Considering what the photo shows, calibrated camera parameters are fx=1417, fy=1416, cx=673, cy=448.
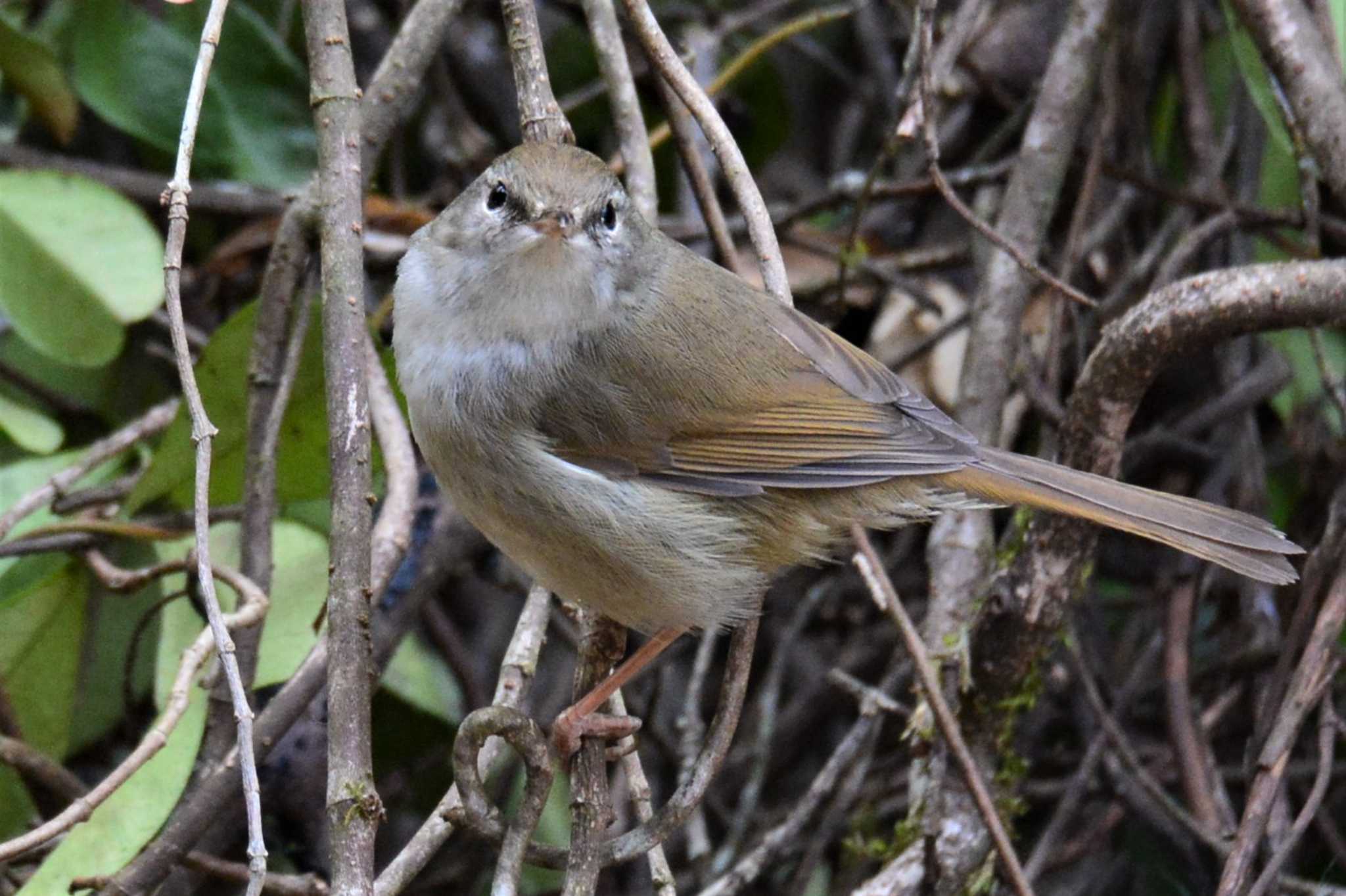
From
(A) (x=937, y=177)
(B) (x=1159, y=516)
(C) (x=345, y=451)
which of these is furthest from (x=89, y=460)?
(B) (x=1159, y=516)

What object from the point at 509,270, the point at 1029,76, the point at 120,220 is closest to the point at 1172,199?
the point at 1029,76

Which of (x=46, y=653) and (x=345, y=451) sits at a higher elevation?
(x=345, y=451)

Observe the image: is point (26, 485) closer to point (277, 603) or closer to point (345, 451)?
point (277, 603)

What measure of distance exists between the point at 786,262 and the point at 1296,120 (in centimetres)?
139

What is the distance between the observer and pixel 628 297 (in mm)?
2799

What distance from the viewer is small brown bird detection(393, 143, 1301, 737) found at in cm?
263

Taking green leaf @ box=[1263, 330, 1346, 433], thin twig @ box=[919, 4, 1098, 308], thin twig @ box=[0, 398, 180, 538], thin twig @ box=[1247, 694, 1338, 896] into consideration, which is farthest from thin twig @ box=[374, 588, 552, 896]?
green leaf @ box=[1263, 330, 1346, 433]

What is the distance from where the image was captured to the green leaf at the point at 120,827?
98.0 inches

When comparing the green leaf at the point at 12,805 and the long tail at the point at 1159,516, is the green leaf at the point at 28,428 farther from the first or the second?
the long tail at the point at 1159,516

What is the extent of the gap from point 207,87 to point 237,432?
4.32 ft

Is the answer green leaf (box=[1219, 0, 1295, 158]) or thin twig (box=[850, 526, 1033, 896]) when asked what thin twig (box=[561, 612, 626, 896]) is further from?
green leaf (box=[1219, 0, 1295, 158])

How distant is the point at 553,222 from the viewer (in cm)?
256

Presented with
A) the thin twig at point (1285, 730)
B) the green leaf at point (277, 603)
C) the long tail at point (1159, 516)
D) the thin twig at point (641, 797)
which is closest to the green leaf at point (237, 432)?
the green leaf at point (277, 603)

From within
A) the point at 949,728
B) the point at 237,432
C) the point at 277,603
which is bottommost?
the point at 949,728
